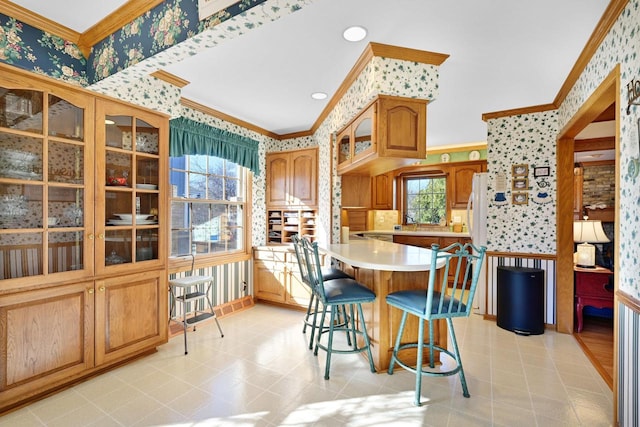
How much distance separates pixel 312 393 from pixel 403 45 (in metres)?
2.54

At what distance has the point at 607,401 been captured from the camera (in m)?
2.11

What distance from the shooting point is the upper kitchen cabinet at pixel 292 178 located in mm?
4281

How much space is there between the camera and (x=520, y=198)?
12.0ft

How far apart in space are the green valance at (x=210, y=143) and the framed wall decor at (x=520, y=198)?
3.20 m

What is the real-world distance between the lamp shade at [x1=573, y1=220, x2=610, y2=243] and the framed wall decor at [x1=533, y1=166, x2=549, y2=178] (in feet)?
2.34

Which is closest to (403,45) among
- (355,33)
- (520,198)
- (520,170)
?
(355,33)

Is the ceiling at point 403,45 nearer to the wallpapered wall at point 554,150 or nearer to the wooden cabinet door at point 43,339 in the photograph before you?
the wallpapered wall at point 554,150

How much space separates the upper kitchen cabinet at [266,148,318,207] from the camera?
428 centimetres

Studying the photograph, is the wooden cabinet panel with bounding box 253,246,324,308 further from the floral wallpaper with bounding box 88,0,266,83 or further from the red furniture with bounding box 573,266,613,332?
the red furniture with bounding box 573,266,613,332

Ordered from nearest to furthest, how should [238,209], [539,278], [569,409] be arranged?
[569,409] → [539,278] → [238,209]

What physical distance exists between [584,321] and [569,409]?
2233mm

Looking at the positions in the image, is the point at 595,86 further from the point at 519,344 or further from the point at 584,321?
the point at 584,321

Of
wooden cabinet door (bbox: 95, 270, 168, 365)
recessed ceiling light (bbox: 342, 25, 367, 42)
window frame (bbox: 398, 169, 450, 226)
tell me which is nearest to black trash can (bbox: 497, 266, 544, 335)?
window frame (bbox: 398, 169, 450, 226)

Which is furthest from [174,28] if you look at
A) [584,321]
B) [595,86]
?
[584,321]
